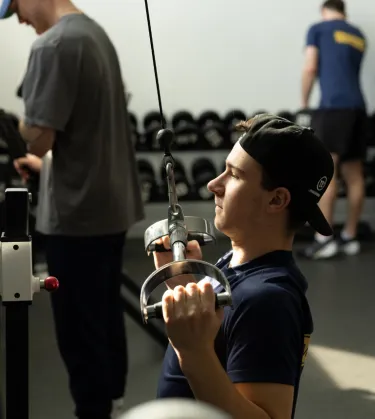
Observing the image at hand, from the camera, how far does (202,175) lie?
4.49 meters

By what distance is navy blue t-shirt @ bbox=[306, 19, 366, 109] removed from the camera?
4.25 meters

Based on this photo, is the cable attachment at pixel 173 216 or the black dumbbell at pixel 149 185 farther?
the black dumbbell at pixel 149 185

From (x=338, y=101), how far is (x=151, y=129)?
117 cm

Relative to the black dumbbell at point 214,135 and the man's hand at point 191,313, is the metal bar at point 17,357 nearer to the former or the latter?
the man's hand at point 191,313

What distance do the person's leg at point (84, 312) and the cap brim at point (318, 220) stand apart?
963 millimetres

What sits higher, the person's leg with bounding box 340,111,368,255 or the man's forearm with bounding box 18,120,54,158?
the man's forearm with bounding box 18,120,54,158

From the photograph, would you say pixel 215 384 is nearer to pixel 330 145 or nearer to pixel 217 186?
pixel 217 186

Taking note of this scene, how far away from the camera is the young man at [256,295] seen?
0.93 meters

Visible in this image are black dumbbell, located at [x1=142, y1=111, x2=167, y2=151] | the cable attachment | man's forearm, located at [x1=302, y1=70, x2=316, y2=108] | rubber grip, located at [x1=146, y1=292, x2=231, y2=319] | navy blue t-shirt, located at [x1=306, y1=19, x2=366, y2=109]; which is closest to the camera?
rubber grip, located at [x1=146, y1=292, x2=231, y2=319]

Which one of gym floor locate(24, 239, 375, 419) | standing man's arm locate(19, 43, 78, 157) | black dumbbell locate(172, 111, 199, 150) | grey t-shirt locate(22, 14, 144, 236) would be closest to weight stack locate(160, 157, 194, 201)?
black dumbbell locate(172, 111, 199, 150)

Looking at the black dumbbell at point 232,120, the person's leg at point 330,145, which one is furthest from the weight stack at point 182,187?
the person's leg at point 330,145

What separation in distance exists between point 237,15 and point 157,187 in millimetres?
1333

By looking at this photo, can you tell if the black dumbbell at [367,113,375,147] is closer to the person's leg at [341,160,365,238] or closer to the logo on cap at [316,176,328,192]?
the person's leg at [341,160,365,238]

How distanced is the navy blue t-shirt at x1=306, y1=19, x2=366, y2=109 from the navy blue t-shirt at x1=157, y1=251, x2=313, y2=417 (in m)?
3.39
